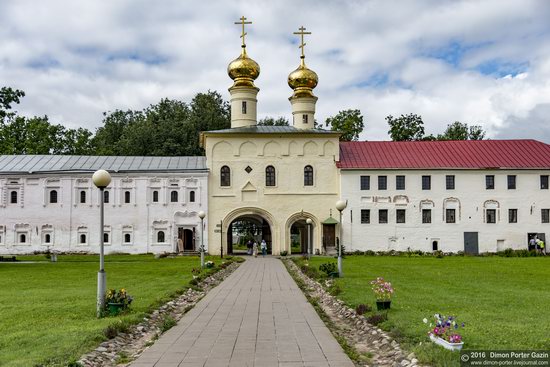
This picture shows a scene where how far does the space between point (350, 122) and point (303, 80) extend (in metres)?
14.1

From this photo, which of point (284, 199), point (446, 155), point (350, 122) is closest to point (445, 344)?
point (284, 199)

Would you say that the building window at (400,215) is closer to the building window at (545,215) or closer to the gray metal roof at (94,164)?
the building window at (545,215)

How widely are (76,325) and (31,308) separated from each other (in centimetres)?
278

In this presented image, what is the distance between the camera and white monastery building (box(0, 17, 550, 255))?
131ft

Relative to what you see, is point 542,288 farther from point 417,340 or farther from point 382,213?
point 382,213

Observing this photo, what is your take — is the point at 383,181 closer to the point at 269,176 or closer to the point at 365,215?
the point at 365,215

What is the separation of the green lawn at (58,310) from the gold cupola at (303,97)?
23.3 m

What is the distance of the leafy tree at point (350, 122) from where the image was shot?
56844mm

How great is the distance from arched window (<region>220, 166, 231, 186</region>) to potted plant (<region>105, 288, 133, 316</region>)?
28774mm

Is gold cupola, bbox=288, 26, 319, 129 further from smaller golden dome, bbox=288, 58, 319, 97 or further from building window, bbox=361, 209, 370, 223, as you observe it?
building window, bbox=361, 209, 370, 223

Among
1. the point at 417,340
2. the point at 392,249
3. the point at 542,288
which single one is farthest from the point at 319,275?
the point at 392,249

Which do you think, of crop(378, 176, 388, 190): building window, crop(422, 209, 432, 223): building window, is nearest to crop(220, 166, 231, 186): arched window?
crop(378, 176, 388, 190): building window

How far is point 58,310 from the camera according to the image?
39.2 feet

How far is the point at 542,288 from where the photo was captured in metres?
16.1
